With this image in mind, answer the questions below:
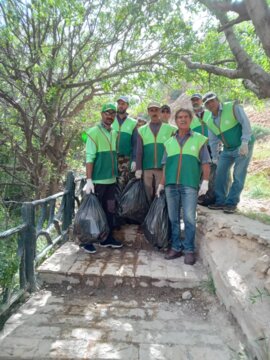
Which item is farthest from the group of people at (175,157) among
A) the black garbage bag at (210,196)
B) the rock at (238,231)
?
the rock at (238,231)

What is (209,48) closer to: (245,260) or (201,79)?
(201,79)

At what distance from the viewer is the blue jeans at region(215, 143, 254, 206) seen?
4.39m

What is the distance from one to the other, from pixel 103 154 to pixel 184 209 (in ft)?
3.91

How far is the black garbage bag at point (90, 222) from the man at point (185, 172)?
2.66ft

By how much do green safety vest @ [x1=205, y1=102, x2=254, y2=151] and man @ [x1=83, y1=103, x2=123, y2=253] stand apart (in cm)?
144

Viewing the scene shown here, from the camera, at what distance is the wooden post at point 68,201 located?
4660 millimetres

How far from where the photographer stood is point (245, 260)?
3098 millimetres

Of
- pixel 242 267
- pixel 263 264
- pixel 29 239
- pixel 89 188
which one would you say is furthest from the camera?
pixel 89 188

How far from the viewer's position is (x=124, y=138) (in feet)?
15.6

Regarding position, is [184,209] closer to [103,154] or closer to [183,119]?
[183,119]

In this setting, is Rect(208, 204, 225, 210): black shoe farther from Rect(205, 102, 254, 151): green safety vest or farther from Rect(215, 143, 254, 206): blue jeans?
Rect(205, 102, 254, 151): green safety vest

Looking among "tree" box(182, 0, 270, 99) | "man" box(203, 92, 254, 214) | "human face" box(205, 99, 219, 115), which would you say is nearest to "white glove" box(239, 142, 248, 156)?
"man" box(203, 92, 254, 214)

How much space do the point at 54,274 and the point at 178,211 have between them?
156 cm

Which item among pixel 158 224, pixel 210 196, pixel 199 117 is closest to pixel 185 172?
pixel 158 224
